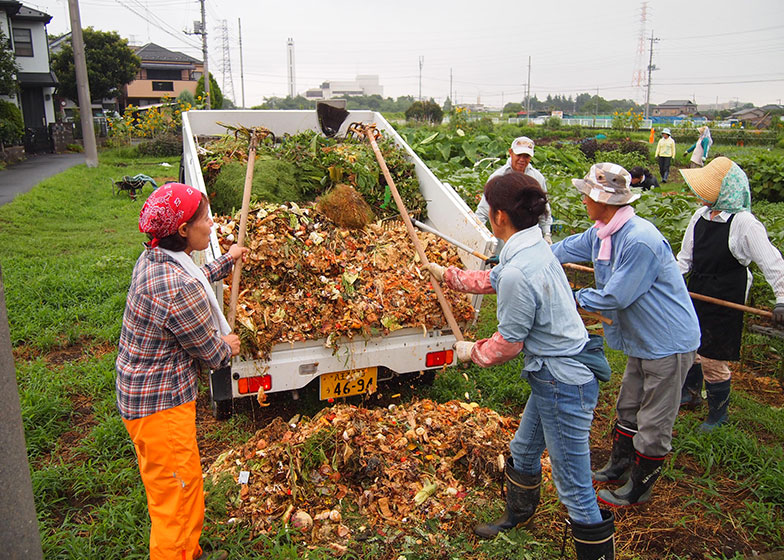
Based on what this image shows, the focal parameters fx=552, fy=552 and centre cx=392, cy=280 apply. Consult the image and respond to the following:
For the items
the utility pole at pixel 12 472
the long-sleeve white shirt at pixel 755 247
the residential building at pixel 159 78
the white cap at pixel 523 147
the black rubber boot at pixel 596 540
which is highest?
the residential building at pixel 159 78

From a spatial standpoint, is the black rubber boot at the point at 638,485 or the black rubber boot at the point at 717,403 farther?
the black rubber boot at the point at 717,403

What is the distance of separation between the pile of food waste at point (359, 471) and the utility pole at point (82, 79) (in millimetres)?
19142

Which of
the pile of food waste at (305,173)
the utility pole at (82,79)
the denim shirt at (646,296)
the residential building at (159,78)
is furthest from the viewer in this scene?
the residential building at (159,78)

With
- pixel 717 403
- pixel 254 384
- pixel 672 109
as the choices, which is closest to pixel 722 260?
pixel 717 403

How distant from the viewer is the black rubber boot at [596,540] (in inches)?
98.7

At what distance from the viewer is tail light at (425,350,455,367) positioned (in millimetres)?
3918

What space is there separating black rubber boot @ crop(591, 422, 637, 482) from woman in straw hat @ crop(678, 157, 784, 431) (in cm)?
85

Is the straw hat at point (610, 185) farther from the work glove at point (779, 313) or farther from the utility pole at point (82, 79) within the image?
the utility pole at point (82, 79)

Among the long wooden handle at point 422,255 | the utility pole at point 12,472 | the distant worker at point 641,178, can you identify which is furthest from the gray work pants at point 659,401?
the distant worker at point 641,178

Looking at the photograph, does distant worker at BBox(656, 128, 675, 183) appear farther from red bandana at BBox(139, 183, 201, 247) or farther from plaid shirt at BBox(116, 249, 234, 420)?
plaid shirt at BBox(116, 249, 234, 420)

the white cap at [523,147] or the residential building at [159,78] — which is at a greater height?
the residential building at [159,78]

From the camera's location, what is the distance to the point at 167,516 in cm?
239

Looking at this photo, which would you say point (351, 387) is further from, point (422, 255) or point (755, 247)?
point (755, 247)

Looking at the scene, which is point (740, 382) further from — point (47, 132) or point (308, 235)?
point (47, 132)
